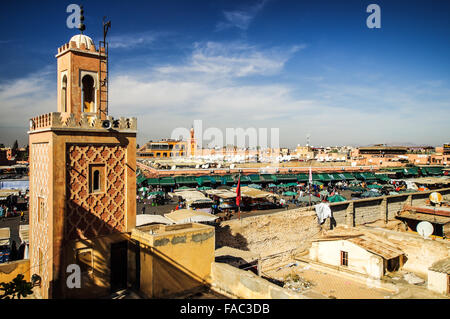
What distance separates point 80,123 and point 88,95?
5.41 feet

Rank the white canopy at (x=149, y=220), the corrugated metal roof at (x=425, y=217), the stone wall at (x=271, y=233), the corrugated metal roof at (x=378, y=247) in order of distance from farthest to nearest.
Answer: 1. the corrugated metal roof at (x=425, y=217)
2. the corrugated metal roof at (x=378, y=247)
3. the stone wall at (x=271, y=233)
4. the white canopy at (x=149, y=220)

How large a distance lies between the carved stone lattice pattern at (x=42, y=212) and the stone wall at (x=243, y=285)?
15.1ft

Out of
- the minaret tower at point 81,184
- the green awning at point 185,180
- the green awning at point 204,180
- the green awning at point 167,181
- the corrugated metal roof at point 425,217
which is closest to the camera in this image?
the minaret tower at point 81,184

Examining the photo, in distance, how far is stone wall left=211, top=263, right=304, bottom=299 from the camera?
318 inches

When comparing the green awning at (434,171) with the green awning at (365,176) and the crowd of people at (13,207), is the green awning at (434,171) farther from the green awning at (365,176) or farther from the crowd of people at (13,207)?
the crowd of people at (13,207)

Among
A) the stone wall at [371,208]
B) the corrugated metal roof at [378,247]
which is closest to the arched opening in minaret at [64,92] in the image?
the corrugated metal roof at [378,247]

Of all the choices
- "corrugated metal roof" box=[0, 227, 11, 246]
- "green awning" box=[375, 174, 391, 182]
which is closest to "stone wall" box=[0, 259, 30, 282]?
"corrugated metal roof" box=[0, 227, 11, 246]

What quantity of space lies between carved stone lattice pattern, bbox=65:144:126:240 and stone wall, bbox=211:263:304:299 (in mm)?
3243

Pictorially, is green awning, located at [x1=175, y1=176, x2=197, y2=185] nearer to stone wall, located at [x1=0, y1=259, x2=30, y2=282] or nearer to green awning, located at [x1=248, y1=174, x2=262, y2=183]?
green awning, located at [x1=248, y1=174, x2=262, y2=183]

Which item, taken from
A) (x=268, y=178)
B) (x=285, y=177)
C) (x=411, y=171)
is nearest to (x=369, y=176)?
(x=411, y=171)

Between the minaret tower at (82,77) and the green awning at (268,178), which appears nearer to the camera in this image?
the minaret tower at (82,77)

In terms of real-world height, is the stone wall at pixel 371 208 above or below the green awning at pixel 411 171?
below

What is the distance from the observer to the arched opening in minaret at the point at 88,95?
34.3 ft
